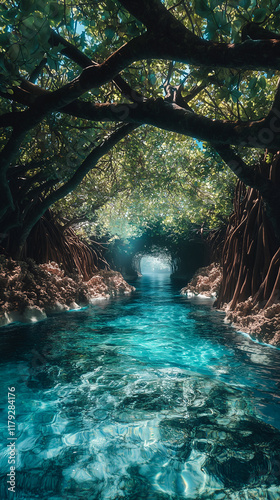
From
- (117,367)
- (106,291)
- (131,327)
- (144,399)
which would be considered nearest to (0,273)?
(131,327)

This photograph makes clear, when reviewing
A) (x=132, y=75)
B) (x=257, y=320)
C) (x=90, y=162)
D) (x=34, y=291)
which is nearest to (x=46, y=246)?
(x=34, y=291)

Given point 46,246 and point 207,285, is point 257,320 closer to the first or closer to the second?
point 46,246

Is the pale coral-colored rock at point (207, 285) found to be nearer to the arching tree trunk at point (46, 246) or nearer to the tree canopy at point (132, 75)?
the arching tree trunk at point (46, 246)

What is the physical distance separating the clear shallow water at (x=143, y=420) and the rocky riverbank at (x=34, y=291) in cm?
202

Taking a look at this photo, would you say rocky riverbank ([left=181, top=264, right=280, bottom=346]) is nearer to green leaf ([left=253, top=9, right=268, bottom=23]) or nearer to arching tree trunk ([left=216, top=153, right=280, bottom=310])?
arching tree trunk ([left=216, top=153, right=280, bottom=310])

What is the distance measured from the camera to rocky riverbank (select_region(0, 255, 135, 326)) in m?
7.28

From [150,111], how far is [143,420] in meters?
3.30

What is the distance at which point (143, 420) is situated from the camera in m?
2.77

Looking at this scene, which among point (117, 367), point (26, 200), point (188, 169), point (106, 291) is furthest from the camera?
point (106, 291)

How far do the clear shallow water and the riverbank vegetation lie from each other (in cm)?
230

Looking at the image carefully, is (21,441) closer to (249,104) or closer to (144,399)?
(144,399)

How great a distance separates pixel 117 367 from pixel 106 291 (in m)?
10.9

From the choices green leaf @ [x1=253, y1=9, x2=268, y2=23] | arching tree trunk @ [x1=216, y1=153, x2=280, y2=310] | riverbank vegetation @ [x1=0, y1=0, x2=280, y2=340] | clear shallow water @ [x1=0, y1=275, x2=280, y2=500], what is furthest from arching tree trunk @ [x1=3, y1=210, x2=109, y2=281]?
green leaf @ [x1=253, y1=9, x2=268, y2=23]

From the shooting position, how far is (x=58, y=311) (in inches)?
352
